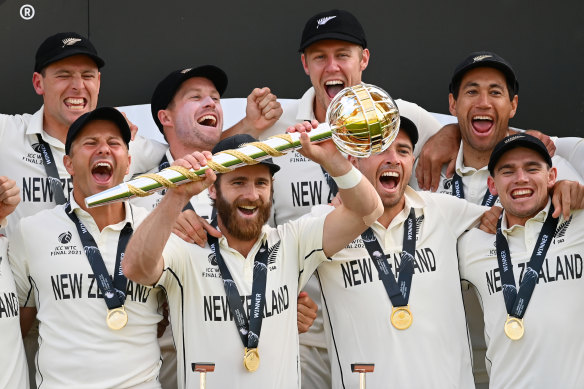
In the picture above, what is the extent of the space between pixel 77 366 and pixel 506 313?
178 centimetres

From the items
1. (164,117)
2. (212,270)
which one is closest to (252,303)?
(212,270)

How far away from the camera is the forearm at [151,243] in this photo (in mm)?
3867

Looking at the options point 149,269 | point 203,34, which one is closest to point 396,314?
point 149,269

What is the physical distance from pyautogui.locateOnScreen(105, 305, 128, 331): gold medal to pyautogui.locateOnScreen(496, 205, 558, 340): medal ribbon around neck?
156 cm

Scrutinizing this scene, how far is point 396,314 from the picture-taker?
179 inches

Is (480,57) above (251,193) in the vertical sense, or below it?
above

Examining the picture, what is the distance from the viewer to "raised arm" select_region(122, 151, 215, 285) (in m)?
3.80

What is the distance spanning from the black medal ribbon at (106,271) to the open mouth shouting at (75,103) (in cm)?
83

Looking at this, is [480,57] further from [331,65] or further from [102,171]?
[102,171]

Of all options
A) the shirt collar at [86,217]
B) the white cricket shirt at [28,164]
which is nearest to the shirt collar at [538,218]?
the shirt collar at [86,217]

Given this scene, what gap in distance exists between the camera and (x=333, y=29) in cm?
522

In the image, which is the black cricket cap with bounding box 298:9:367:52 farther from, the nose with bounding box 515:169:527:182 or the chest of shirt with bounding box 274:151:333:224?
the nose with bounding box 515:169:527:182

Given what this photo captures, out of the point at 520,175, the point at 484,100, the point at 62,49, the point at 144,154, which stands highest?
the point at 62,49

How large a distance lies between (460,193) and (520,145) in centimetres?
50
